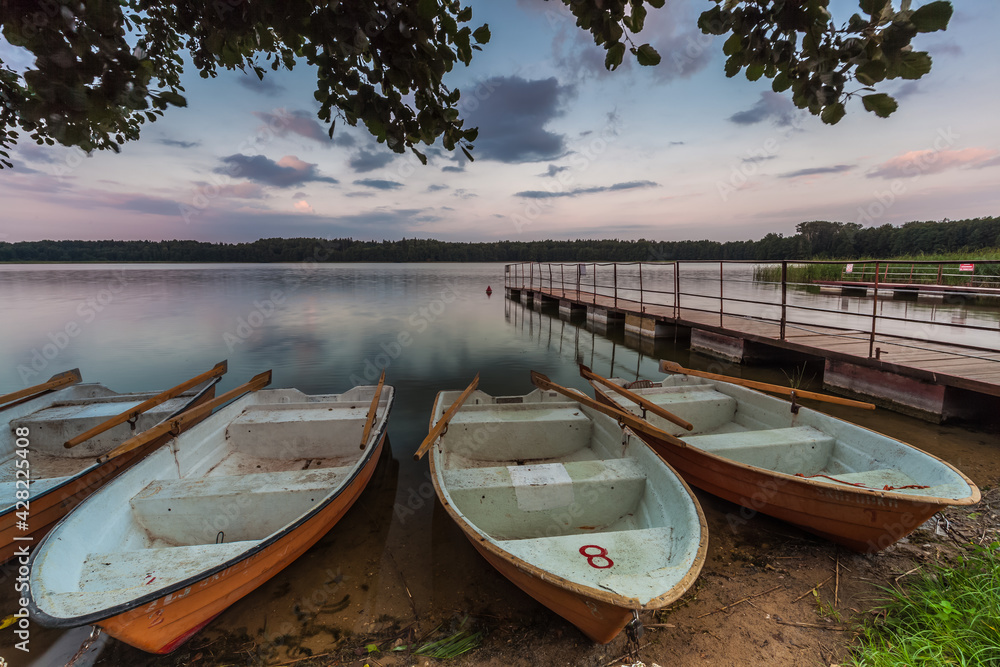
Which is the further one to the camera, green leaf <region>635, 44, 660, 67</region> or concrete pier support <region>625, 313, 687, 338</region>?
concrete pier support <region>625, 313, 687, 338</region>

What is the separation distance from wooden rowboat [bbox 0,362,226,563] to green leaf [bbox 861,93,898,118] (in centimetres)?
597

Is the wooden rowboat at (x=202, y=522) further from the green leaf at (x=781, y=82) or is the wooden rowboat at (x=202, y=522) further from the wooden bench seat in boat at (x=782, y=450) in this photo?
the green leaf at (x=781, y=82)

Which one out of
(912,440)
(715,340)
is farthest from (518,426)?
(715,340)

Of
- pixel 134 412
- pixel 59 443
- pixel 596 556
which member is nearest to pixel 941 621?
pixel 596 556

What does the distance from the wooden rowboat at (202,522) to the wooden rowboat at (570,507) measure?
1.14 meters

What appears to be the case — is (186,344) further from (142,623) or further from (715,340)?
(715,340)

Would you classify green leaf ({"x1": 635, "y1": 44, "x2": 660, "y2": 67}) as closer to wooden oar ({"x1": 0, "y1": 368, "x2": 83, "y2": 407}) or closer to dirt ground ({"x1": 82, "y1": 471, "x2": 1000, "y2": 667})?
dirt ground ({"x1": 82, "y1": 471, "x2": 1000, "y2": 667})

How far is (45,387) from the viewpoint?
5910 millimetres

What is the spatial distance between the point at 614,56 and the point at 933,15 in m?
1.33

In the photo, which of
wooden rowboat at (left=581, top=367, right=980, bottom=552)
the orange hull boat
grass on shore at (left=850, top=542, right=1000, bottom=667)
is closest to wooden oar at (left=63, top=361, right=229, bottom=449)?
the orange hull boat

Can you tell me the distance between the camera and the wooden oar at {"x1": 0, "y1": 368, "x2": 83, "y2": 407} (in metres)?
5.28

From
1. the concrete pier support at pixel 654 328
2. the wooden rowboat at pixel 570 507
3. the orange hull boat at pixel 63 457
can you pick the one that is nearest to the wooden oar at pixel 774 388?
the wooden rowboat at pixel 570 507

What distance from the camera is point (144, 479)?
354 centimetres

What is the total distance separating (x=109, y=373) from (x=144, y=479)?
10.7m
